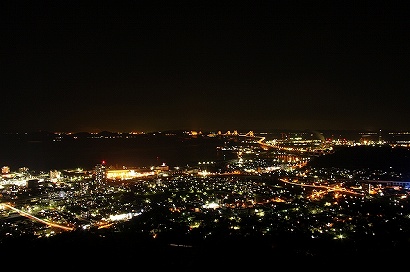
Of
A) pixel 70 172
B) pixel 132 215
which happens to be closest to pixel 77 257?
pixel 132 215

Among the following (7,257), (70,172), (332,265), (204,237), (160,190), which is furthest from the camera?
(70,172)

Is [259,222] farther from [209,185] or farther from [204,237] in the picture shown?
[209,185]

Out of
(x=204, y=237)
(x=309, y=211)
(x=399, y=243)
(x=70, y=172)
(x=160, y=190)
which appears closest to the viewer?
(x=399, y=243)

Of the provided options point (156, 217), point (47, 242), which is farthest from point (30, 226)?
point (156, 217)

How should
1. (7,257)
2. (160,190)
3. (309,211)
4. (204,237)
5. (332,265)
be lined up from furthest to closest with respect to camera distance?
(160,190) < (309,211) < (204,237) < (7,257) < (332,265)

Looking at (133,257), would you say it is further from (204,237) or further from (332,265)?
(332,265)

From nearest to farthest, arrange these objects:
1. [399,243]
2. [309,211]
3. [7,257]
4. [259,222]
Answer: [7,257], [399,243], [259,222], [309,211]

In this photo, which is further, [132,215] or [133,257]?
[132,215]

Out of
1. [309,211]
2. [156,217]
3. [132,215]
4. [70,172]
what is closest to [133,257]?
[156,217]

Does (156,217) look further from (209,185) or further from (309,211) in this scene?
(209,185)
